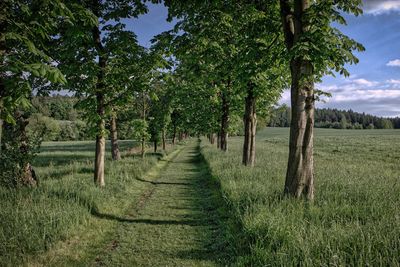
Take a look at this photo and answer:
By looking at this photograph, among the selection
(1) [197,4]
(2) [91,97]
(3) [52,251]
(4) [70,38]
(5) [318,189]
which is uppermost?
(1) [197,4]

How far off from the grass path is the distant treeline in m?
149

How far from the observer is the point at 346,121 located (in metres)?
163

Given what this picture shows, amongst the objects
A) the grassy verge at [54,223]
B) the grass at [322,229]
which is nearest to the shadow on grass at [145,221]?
the grassy verge at [54,223]

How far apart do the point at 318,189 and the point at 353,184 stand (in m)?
1.43

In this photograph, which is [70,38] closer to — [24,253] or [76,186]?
[76,186]

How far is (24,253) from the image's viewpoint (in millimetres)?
5992

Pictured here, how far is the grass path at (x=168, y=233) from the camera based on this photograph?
6418 mm

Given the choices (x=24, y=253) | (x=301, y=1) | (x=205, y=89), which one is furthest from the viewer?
(x=205, y=89)

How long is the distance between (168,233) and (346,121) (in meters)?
177

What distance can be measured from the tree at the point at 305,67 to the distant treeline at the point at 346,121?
495 feet

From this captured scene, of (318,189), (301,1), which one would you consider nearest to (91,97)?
(301,1)

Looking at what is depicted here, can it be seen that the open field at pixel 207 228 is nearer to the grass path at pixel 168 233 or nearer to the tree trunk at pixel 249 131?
the grass path at pixel 168 233

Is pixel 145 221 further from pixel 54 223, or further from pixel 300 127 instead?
pixel 300 127

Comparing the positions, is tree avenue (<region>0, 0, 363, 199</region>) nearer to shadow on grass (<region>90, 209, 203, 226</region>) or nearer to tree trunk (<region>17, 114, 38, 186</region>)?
tree trunk (<region>17, 114, 38, 186</region>)
